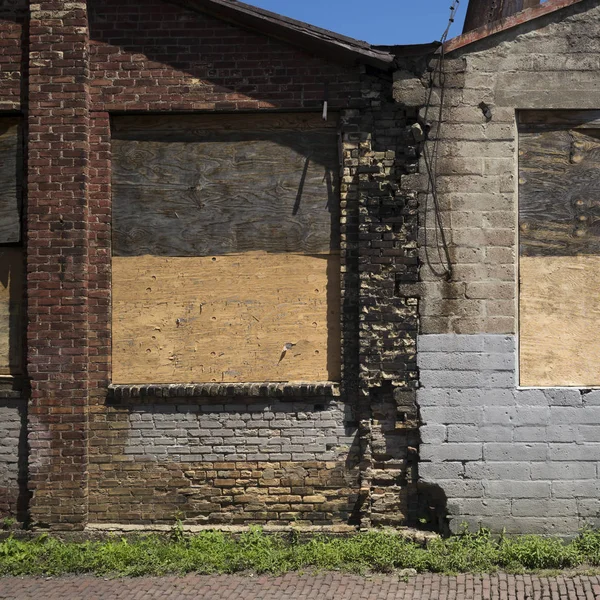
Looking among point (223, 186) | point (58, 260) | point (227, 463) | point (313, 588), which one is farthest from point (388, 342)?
point (58, 260)

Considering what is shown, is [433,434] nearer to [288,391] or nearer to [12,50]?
[288,391]

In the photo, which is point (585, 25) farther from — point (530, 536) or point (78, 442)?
point (78, 442)

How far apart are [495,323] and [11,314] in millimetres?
4632

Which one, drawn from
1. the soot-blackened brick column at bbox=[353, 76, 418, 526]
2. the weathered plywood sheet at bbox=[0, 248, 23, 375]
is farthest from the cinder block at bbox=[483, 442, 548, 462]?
the weathered plywood sheet at bbox=[0, 248, 23, 375]

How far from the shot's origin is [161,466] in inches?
314

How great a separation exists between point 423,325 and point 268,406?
5.37 ft

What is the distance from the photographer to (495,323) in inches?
304

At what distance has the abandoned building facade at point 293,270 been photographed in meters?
7.71

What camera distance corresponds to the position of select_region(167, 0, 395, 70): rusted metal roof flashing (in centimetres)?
769

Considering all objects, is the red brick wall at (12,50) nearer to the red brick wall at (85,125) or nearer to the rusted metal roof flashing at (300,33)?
the red brick wall at (85,125)

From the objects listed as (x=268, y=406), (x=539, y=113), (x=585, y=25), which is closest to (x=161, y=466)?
(x=268, y=406)

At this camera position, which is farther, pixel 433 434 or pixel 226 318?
pixel 226 318

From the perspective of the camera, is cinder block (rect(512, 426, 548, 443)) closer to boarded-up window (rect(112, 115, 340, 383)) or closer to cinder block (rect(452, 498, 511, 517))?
cinder block (rect(452, 498, 511, 517))

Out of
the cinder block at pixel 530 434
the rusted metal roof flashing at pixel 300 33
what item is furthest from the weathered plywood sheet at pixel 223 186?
the cinder block at pixel 530 434
